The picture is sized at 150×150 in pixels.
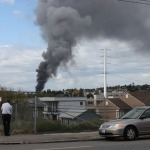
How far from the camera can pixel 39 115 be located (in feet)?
51.9

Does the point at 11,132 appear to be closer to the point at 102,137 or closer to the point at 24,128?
the point at 24,128

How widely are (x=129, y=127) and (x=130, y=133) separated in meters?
0.25

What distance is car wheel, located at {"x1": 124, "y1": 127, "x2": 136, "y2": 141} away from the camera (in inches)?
472

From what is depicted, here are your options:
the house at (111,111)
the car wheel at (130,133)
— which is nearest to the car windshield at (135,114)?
the car wheel at (130,133)

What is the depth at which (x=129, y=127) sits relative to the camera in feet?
39.7

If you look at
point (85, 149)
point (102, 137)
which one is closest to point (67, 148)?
point (85, 149)

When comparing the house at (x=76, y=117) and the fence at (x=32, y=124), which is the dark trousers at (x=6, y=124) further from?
the house at (x=76, y=117)

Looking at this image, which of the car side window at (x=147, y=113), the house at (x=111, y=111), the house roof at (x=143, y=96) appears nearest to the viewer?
the car side window at (x=147, y=113)

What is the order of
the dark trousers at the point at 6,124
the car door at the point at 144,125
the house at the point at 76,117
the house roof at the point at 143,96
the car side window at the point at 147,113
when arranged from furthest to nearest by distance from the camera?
the house roof at the point at 143,96 < the house at the point at 76,117 < the dark trousers at the point at 6,124 < the car side window at the point at 147,113 < the car door at the point at 144,125

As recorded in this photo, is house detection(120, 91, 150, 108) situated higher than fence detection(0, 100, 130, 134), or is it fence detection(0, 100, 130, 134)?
house detection(120, 91, 150, 108)

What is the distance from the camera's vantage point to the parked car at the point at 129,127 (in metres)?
11.9

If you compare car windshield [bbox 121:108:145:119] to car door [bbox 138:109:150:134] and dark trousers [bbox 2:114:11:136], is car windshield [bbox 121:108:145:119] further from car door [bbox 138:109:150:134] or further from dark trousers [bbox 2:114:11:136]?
dark trousers [bbox 2:114:11:136]

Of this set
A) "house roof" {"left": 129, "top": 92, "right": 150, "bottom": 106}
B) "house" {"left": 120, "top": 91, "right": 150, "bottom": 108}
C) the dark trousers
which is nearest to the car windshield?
the dark trousers

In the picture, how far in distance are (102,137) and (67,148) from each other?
339 cm
